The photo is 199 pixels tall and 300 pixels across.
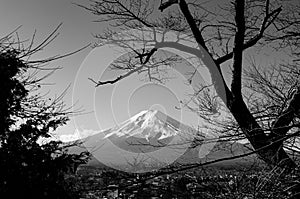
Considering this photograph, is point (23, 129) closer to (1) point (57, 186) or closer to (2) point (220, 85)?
(1) point (57, 186)

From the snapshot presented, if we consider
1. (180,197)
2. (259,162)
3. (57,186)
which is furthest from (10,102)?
(259,162)

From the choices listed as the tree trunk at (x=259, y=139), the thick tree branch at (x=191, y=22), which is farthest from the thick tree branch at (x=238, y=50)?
the thick tree branch at (x=191, y=22)

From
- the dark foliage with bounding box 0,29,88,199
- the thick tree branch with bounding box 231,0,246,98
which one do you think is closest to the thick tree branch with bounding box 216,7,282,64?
the thick tree branch with bounding box 231,0,246,98

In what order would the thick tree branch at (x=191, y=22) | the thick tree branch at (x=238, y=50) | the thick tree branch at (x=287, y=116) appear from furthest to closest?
the thick tree branch at (x=191, y=22) → the thick tree branch at (x=238, y=50) → the thick tree branch at (x=287, y=116)

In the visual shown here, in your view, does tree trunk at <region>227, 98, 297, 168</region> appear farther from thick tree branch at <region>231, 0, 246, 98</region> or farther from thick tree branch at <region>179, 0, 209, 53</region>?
thick tree branch at <region>179, 0, 209, 53</region>

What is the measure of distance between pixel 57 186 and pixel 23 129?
75cm

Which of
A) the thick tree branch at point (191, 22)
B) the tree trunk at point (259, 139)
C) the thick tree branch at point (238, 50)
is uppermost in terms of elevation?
the thick tree branch at point (191, 22)

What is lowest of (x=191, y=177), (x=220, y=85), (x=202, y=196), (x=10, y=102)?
(x=202, y=196)

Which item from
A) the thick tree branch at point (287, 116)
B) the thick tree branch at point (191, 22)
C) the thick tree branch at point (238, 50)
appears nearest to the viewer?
the thick tree branch at point (287, 116)

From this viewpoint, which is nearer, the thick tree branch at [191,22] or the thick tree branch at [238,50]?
the thick tree branch at [238,50]

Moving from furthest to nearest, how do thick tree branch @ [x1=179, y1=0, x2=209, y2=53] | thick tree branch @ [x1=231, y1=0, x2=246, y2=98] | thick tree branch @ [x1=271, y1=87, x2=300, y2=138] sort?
thick tree branch @ [x1=179, y1=0, x2=209, y2=53] < thick tree branch @ [x1=231, y1=0, x2=246, y2=98] < thick tree branch @ [x1=271, y1=87, x2=300, y2=138]

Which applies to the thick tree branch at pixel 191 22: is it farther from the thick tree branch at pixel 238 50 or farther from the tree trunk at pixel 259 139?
the tree trunk at pixel 259 139

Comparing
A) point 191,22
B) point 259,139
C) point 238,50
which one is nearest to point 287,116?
point 259,139

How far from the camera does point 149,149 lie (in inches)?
143
